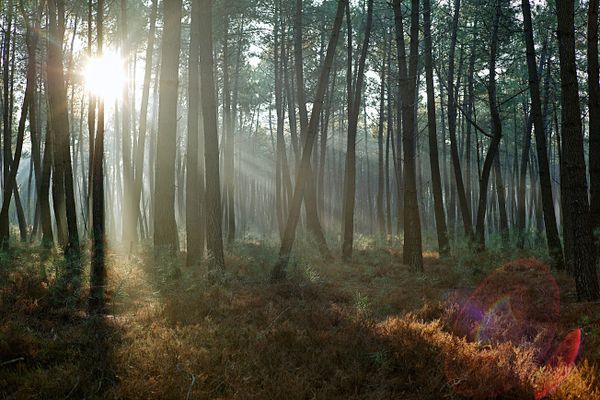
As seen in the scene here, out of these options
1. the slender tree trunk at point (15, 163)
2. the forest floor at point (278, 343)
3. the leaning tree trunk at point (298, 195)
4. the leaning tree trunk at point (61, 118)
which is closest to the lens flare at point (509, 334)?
the forest floor at point (278, 343)

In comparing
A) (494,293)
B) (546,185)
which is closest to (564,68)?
(494,293)

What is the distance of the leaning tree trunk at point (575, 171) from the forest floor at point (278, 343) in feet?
1.91

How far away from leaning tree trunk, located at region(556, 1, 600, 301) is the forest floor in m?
0.58

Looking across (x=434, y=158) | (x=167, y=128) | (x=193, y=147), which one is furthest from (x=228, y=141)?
(x=167, y=128)

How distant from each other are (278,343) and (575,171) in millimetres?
5744

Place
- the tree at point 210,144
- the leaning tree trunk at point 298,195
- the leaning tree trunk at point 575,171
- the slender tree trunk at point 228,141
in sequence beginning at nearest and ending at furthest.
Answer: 1. the leaning tree trunk at point 575,171
2. the tree at point 210,144
3. the leaning tree trunk at point 298,195
4. the slender tree trunk at point 228,141

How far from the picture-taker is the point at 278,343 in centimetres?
546

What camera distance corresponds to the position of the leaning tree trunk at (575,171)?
7.25 meters

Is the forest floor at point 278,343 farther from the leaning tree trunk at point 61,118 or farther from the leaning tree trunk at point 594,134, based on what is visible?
the leaning tree trunk at point 594,134

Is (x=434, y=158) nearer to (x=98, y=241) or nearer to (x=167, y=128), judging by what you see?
(x=167, y=128)

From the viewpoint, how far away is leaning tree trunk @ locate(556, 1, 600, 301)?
7250 millimetres

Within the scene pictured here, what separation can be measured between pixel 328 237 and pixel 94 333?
1759 cm

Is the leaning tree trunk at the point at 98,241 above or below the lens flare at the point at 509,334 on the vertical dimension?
above

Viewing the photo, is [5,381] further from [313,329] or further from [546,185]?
[546,185]
